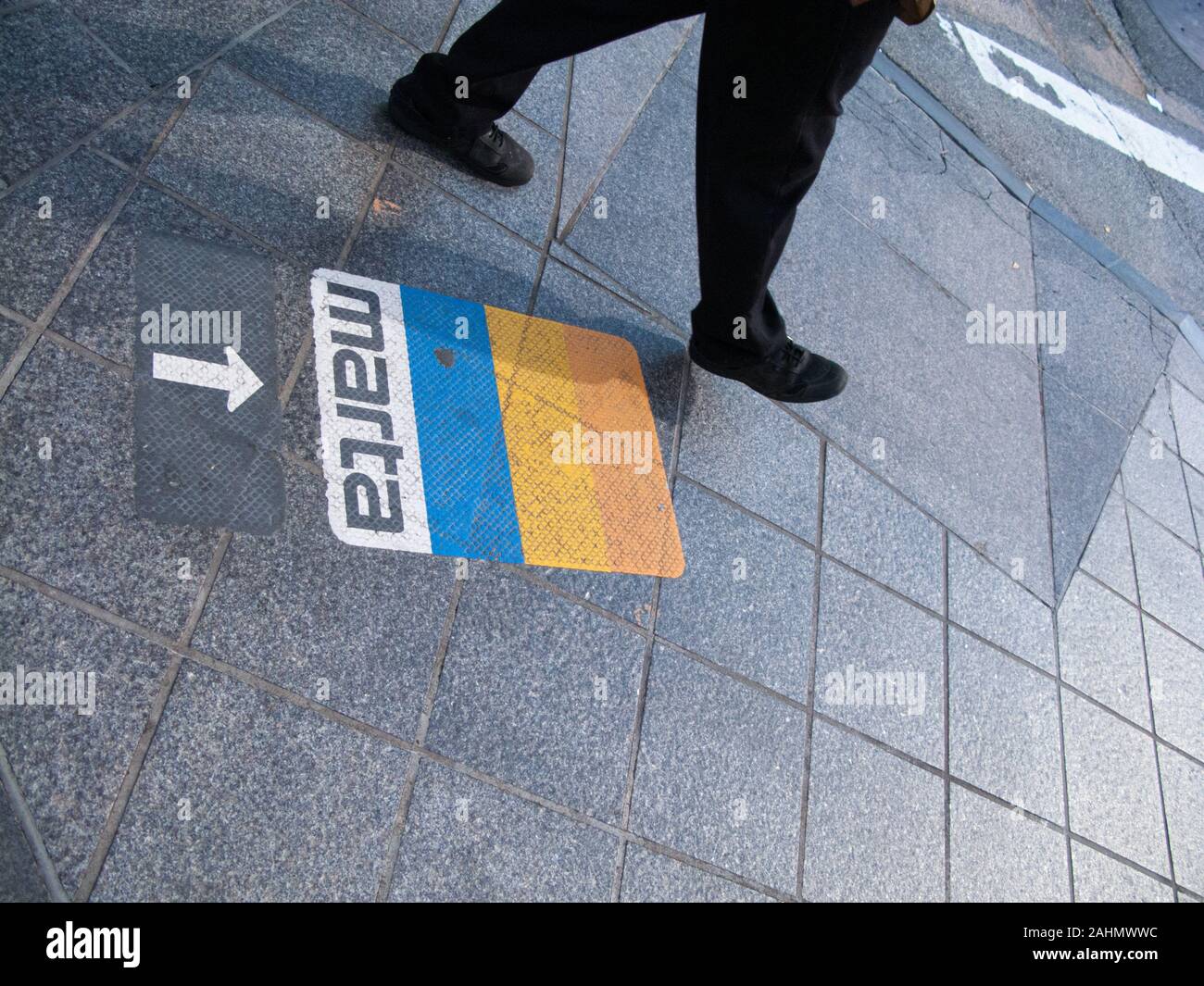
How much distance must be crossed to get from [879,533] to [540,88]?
1885 millimetres

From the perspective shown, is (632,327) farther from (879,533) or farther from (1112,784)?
(1112,784)

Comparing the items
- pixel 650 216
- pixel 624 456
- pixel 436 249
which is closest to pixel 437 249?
pixel 436 249

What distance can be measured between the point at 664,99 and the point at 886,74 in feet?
5.19

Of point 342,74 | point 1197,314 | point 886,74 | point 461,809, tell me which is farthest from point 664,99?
point 1197,314

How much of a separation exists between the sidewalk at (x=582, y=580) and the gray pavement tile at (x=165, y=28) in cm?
1

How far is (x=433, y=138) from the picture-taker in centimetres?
279

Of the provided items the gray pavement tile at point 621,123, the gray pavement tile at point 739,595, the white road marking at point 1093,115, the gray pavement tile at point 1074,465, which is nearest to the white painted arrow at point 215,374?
the gray pavement tile at point 739,595

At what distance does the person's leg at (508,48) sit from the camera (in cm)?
237

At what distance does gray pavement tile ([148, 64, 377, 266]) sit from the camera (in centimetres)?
238

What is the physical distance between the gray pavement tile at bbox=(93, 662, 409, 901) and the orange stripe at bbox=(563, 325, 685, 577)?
0.84 metres

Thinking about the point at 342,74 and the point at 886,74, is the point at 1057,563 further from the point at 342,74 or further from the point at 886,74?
the point at 342,74

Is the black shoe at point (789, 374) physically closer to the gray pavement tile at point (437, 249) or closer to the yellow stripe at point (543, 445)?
the yellow stripe at point (543, 445)

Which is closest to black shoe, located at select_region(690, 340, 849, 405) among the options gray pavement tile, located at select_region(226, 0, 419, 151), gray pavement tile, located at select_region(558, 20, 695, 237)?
gray pavement tile, located at select_region(558, 20, 695, 237)

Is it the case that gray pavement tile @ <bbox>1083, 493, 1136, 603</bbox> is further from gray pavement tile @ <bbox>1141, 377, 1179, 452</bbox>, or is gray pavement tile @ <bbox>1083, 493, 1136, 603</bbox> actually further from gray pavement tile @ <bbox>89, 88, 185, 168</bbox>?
gray pavement tile @ <bbox>89, 88, 185, 168</bbox>
